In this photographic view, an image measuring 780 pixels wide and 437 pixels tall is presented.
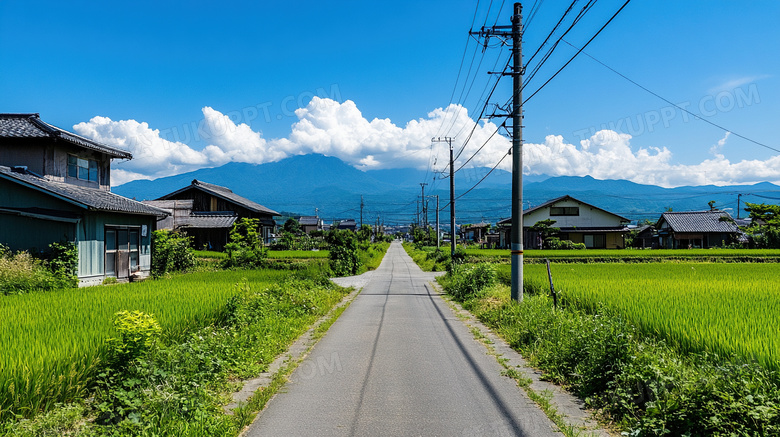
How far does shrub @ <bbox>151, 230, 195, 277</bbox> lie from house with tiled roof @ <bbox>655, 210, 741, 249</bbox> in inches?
1884

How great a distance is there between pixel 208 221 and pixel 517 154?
31.7 meters

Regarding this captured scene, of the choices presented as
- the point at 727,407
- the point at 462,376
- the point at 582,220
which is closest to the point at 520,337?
the point at 462,376

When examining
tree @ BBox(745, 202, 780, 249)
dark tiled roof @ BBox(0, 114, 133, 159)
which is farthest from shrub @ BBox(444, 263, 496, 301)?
tree @ BBox(745, 202, 780, 249)

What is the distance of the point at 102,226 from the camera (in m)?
17.2

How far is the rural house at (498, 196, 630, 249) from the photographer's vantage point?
5109 centimetres

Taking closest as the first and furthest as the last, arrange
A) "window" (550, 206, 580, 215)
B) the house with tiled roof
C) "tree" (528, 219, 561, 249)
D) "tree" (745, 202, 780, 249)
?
"tree" (745, 202, 780, 249) → "tree" (528, 219, 561, 249) → the house with tiled roof → "window" (550, 206, 580, 215)

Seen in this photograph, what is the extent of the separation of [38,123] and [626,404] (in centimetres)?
2107

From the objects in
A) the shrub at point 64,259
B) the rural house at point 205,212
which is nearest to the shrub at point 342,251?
the rural house at point 205,212

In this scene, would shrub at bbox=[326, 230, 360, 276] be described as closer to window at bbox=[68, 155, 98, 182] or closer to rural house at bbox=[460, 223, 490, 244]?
window at bbox=[68, 155, 98, 182]

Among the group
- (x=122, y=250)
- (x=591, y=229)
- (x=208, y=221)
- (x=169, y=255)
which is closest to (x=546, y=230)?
(x=591, y=229)

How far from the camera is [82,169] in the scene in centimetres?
1916

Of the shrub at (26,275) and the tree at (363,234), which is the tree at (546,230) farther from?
the shrub at (26,275)

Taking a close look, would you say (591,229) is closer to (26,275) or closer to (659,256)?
(659,256)

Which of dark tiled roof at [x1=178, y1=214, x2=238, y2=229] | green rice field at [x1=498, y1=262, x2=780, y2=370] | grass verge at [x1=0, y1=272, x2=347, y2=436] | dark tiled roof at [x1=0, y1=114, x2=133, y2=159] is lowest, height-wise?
grass verge at [x1=0, y1=272, x2=347, y2=436]
